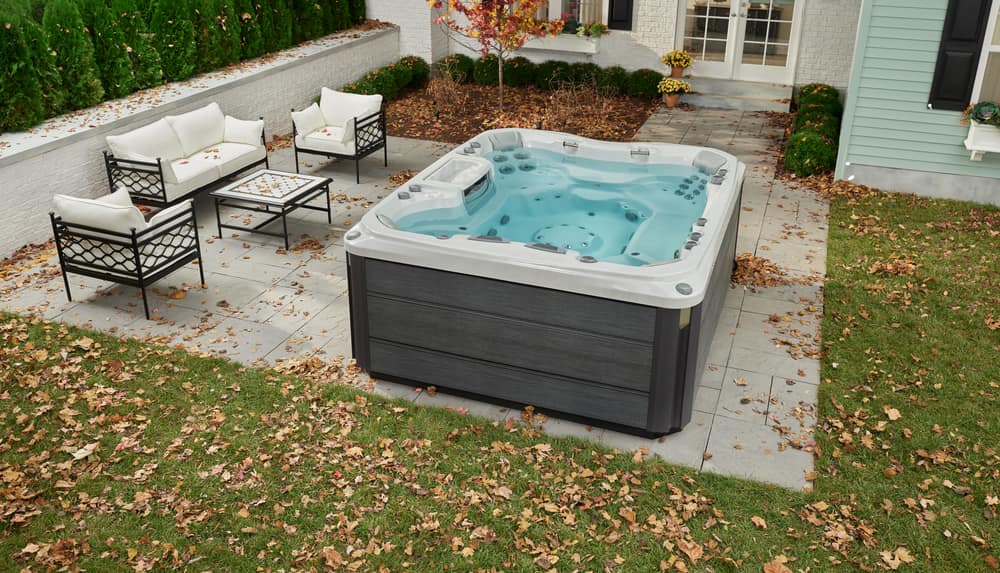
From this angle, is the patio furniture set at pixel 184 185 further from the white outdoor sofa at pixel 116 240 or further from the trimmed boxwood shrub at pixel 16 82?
the trimmed boxwood shrub at pixel 16 82

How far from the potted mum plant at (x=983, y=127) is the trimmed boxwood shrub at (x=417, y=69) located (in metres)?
8.06

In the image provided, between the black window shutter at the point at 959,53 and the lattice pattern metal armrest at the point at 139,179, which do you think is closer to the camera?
the lattice pattern metal armrest at the point at 139,179

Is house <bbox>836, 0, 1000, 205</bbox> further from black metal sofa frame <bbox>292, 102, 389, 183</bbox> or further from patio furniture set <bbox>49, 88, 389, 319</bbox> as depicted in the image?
patio furniture set <bbox>49, 88, 389, 319</bbox>

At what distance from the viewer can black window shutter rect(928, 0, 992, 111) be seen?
28.0 feet

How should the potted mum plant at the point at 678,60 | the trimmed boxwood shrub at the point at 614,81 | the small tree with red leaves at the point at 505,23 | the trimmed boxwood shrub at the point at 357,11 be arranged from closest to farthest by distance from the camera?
1. the small tree with red leaves at the point at 505,23
2. the potted mum plant at the point at 678,60
3. the trimmed boxwood shrub at the point at 614,81
4. the trimmed boxwood shrub at the point at 357,11

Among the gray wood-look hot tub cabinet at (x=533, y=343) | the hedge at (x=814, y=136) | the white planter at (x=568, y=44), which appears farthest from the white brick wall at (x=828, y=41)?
the gray wood-look hot tub cabinet at (x=533, y=343)

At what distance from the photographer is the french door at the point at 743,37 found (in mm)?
12719

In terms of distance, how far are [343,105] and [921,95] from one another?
6.48m

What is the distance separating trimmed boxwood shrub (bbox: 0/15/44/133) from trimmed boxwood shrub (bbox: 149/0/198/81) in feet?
6.36

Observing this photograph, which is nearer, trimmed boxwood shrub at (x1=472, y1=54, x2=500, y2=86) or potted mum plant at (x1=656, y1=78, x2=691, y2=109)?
potted mum plant at (x1=656, y1=78, x2=691, y2=109)

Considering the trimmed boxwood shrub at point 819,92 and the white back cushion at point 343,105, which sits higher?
the white back cushion at point 343,105

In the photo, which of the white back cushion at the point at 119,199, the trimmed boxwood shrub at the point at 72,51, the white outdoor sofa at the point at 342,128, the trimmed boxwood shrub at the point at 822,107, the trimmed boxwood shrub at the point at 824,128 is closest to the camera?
the white back cushion at the point at 119,199

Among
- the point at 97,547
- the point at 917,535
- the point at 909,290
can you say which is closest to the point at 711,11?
the point at 909,290

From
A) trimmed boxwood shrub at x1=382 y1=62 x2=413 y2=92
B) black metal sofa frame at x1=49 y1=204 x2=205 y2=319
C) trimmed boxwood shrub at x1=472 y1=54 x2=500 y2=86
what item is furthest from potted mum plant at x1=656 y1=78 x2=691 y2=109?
black metal sofa frame at x1=49 y1=204 x2=205 y2=319
